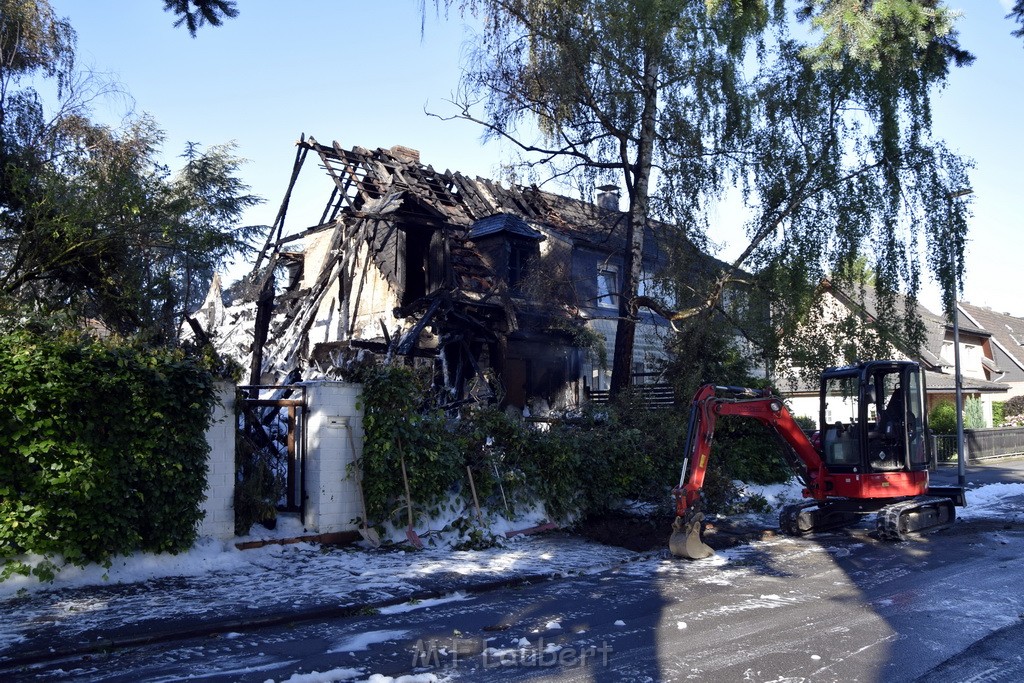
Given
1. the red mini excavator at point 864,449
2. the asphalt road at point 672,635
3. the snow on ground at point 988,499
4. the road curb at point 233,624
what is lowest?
the snow on ground at point 988,499

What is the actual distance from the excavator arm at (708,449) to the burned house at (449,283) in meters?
5.69

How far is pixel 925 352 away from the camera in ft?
124

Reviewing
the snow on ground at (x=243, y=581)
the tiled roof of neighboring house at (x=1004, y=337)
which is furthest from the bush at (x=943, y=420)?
the snow on ground at (x=243, y=581)

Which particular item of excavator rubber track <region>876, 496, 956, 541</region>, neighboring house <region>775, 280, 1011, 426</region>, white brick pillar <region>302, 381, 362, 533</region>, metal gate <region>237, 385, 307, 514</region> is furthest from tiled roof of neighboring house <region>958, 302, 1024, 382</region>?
metal gate <region>237, 385, 307, 514</region>

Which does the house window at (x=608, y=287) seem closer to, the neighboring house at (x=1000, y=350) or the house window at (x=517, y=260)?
the house window at (x=517, y=260)

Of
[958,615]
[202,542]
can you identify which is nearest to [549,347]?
[202,542]

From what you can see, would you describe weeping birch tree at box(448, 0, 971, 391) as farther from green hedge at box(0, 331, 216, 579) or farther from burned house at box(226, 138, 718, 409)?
green hedge at box(0, 331, 216, 579)

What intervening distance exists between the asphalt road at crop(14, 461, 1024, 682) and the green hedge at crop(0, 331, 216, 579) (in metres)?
2.36

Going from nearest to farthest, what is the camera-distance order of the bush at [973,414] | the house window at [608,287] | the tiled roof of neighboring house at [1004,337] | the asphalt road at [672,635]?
the asphalt road at [672,635] < the house window at [608,287] < the bush at [973,414] < the tiled roof of neighboring house at [1004,337]

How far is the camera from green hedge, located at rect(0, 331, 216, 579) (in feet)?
27.8

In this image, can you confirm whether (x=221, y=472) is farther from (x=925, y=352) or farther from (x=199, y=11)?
(x=925, y=352)

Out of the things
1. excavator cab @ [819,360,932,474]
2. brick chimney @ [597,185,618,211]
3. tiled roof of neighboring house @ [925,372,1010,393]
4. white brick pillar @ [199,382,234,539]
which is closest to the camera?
white brick pillar @ [199,382,234,539]

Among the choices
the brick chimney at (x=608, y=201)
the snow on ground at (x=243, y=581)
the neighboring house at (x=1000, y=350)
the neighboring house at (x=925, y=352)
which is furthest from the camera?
the neighboring house at (x=1000, y=350)

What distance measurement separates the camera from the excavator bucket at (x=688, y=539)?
443 inches
